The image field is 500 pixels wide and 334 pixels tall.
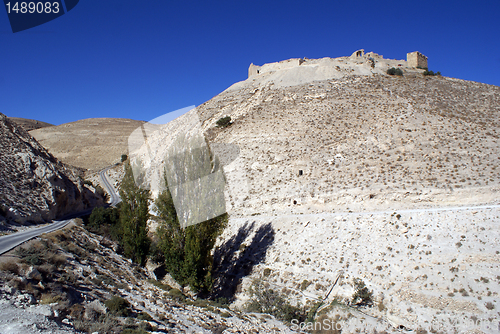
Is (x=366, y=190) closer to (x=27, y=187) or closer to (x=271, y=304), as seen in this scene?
(x=271, y=304)

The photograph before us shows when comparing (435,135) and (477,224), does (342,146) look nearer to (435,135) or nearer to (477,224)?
(435,135)

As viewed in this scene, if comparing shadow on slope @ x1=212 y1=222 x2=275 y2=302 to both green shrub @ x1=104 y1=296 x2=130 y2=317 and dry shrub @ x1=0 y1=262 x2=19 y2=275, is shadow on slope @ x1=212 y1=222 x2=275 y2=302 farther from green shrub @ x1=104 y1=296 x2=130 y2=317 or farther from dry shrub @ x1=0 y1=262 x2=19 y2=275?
dry shrub @ x1=0 y1=262 x2=19 y2=275

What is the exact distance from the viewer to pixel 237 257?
21484mm

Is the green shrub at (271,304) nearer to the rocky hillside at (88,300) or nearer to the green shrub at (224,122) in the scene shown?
the rocky hillside at (88,300)

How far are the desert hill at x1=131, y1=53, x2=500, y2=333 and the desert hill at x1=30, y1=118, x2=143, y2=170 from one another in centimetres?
2810

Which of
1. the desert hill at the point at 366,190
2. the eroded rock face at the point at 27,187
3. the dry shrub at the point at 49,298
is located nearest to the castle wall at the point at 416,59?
the desert hill at the point at 366,190

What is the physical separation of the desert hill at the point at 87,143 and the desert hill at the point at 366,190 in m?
28.1

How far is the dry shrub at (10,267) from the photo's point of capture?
1003 centimetres

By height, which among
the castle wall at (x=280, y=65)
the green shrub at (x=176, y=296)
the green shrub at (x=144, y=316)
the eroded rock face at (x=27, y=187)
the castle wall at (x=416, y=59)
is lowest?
the green shrub at (x=176, y=296)

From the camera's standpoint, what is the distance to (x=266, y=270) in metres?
19.0

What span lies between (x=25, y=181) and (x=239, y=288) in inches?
744

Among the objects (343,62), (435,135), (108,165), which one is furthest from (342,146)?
(108,165)

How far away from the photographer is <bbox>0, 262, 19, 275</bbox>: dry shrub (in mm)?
10031

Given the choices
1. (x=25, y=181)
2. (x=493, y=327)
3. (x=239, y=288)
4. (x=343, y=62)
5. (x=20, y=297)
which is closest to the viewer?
(x=20, y=297)
